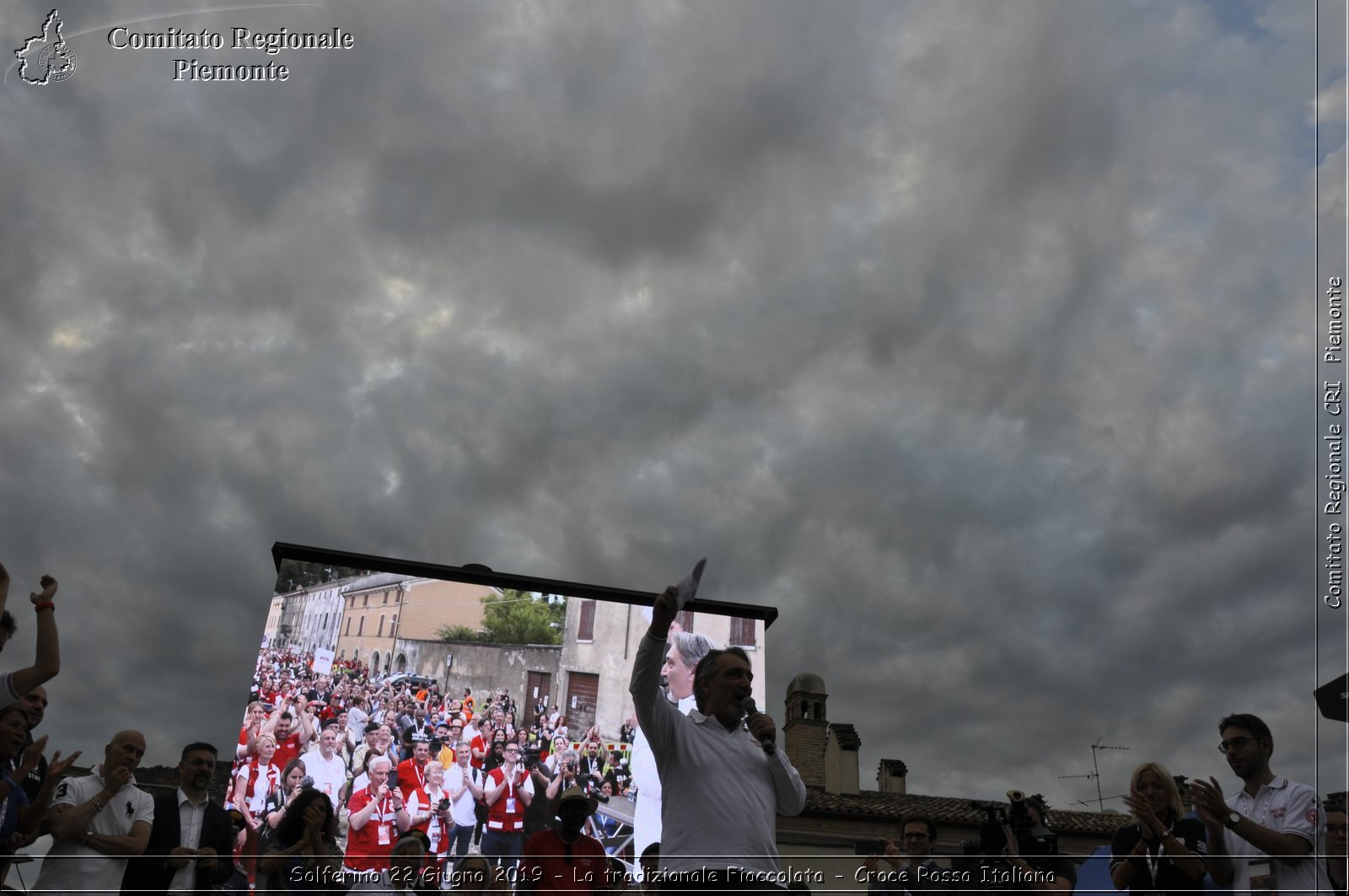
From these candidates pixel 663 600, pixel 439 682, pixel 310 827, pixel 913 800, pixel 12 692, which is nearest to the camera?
pixel 663 600

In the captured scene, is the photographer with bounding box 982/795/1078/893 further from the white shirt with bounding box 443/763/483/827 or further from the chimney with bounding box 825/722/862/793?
the chimney with bounding box 825/722/862/793

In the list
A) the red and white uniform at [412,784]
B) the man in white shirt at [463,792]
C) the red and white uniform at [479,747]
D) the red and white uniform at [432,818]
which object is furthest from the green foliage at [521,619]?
the red and white uniform at [432,818]

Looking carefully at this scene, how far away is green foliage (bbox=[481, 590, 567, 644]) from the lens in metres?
12.4

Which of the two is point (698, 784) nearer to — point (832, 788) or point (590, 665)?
point (590, 665)

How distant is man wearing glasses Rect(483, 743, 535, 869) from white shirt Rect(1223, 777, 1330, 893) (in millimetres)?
8158

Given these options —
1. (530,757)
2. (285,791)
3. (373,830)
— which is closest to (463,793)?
(530,757)

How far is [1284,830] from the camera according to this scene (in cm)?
415

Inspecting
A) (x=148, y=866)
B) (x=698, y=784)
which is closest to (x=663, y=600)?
(x=698, y=784)

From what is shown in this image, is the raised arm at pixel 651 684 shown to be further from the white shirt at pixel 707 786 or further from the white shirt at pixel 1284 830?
the white shirt at pixel 1284 830

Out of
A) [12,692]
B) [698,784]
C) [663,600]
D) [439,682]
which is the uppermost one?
[439,682]

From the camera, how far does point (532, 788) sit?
1121cm

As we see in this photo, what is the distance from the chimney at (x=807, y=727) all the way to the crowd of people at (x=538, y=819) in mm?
9685

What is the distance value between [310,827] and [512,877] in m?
4.75

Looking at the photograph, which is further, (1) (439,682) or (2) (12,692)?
(1) (439,682)
